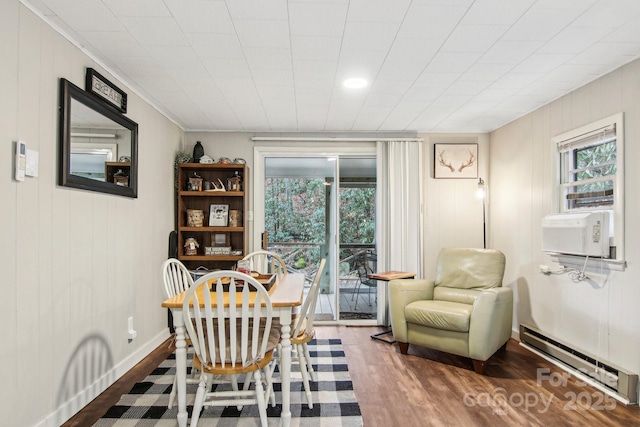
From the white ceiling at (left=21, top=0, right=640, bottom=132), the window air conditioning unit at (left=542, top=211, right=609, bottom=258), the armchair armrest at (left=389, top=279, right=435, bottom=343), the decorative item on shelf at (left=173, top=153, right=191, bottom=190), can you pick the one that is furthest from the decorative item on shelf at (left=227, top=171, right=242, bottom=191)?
the window air conditioning unit at (left=542, top=211, right=609, bottom=258)

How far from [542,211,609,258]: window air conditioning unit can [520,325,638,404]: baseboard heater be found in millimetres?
795

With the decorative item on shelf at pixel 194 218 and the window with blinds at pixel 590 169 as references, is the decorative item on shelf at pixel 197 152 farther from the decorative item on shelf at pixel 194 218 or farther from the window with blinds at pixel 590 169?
the window with blinds at pixel 590 169

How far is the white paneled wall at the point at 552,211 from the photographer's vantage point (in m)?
2.62

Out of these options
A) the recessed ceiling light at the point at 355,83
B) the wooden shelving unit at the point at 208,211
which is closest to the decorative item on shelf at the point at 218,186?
the wooden shelving unit at the point at 208,211

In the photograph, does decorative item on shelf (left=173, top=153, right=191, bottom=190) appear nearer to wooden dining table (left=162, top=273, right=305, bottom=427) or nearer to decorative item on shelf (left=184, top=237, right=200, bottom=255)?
decorative item on shelf (left=184, top=237, right=200, bottom=255)

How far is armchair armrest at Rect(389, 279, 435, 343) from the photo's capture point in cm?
359

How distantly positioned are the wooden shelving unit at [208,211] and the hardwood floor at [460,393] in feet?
3.46

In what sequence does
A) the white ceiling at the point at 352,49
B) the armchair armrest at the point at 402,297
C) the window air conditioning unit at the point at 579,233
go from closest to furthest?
the white ceiling at the point at 352,49
the window air conditioning unit at the point at 579,233
the armchair armrest at the point at 402,297

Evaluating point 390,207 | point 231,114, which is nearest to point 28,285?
point 231,114

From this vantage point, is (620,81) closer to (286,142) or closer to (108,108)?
(286,142)

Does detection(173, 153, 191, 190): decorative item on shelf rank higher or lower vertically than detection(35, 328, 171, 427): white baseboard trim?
higher

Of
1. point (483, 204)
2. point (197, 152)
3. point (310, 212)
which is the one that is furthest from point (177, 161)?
point (483, 204)

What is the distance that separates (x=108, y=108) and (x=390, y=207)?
3.05 metres

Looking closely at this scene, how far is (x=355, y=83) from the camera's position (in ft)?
9.97
